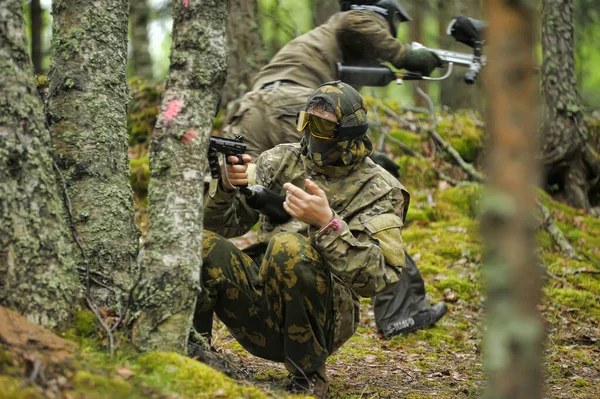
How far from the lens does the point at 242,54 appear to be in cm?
937

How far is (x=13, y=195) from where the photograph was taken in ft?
9.61

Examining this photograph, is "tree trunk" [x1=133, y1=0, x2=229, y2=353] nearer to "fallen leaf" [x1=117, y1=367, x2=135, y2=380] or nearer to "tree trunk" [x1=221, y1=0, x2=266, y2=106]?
"fallen leaf" [x1=117, y1=367, x2=135, y2=380]

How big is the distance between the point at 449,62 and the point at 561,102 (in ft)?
7.64

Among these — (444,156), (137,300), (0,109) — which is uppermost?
(0,109)

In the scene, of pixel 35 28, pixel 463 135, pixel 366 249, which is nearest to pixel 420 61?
pixel 463 135

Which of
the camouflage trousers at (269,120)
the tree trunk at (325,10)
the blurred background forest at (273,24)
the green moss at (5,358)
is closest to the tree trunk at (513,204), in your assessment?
the green moss at (5,358)

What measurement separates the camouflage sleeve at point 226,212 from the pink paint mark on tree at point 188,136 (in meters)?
0.90

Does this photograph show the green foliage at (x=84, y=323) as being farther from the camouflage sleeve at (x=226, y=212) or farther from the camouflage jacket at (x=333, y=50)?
the camouflage jacket at (x=333, y=50)

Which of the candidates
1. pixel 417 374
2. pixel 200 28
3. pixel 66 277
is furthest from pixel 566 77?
pixel 66 277

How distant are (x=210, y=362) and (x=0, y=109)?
1.49 meters

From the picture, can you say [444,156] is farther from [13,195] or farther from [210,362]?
[13,195]

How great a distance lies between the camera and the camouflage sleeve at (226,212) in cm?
411

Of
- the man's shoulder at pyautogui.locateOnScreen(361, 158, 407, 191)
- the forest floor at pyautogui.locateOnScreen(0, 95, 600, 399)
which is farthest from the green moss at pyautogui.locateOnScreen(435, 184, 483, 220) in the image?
the man's shoulder at pyautogui.locateOnScreen(361, 158, 407, 191)

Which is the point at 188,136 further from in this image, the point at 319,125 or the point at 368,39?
the point at 368,39
